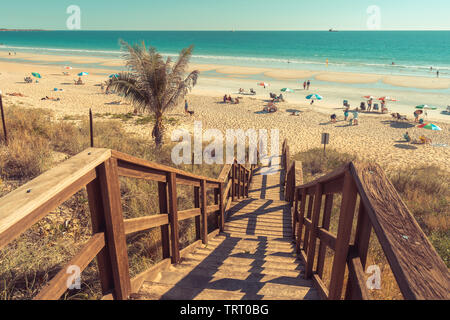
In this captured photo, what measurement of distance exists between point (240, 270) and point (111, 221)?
1788mm

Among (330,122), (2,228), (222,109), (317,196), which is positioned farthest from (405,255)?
(222,109)

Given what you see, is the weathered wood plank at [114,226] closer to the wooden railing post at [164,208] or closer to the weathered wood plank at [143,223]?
the weathered wood plank at [143,223]

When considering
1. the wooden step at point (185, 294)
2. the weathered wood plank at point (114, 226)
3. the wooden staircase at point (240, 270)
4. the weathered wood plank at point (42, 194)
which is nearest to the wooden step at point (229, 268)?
the wooden staircase at point (240, 270)

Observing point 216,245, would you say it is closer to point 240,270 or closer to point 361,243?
point 240,270

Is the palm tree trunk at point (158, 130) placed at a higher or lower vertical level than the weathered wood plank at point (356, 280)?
lower

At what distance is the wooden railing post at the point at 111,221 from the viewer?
6.12 ft

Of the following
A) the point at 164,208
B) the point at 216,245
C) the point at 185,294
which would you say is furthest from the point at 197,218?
the point at 185,294

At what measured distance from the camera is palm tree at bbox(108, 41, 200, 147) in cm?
1254

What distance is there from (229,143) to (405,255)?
15658 millimetres

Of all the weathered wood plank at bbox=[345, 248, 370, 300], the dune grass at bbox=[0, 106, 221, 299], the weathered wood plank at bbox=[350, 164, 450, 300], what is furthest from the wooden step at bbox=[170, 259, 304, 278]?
the weathered wood plank at bbox=[350, 164, 450, 300]

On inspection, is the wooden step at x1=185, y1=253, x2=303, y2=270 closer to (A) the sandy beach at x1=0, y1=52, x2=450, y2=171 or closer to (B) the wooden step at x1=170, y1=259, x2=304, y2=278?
(B) the wooden step at x1=170, y1=259, x2=304, y2=278

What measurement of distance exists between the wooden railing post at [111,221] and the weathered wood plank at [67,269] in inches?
3.0

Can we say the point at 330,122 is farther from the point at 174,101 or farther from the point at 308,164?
the point at 174,101

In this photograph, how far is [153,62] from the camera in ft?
41.2
